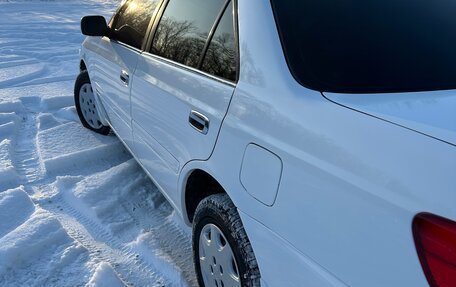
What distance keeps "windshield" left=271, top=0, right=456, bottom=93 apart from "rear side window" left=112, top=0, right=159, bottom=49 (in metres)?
1.34

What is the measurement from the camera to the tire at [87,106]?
4.56 metres

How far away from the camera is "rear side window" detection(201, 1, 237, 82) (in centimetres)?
210

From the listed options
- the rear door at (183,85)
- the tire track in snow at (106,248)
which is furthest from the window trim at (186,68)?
the tire track in snow at (106,248)

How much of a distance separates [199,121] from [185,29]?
0.67 m

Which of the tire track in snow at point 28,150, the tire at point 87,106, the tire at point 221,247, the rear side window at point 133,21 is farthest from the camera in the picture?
the tire at point 87,106

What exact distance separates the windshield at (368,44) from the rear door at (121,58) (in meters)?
1.36

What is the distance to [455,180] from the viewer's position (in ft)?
3.94

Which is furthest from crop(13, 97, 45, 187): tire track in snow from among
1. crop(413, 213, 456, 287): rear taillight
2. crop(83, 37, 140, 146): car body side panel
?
crop(413, 213, 456, 287): rear taillight

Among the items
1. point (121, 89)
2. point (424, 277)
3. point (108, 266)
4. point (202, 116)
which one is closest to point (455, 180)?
point (424, 277)

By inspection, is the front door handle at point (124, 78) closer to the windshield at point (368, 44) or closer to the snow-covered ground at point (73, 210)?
the snow-covered ground at point (73, 210)

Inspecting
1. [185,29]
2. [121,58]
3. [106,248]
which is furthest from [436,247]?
[121,58]

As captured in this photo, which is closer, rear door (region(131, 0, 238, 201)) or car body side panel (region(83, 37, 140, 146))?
rear door (region(131, 0, 238, 201))

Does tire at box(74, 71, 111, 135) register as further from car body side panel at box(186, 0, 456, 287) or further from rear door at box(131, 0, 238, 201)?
car body side panel at box(186, 0, 456, 287)

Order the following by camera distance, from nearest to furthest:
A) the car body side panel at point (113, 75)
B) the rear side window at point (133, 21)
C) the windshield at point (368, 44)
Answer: the windshield at point (368, 44) < the rear side window at point (133, 21) < the car body side panel at point (113, 75)
